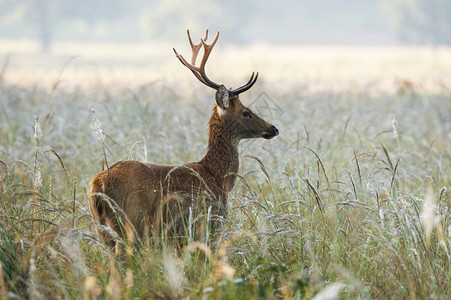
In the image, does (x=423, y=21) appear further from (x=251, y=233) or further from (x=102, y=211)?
(x=251, y=233)

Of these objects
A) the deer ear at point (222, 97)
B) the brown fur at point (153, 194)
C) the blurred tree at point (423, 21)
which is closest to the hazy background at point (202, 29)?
the blurred tree at point (423, 21)

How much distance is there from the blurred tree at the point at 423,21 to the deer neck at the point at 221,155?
5454cm

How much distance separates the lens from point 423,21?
5672 cm

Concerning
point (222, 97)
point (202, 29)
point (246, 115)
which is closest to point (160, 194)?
point (222, 97)

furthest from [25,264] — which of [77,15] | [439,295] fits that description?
[77,15]

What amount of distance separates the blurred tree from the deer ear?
54594 millimetres

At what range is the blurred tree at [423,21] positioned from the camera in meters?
55.7

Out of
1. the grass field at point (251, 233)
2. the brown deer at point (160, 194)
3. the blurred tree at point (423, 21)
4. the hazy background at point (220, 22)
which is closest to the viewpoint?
the grass field at point (251, 233)

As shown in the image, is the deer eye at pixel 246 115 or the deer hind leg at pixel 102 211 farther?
the deer eye at pixel 246 115

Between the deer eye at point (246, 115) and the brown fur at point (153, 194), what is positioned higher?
the deer eye at point (246, 115)

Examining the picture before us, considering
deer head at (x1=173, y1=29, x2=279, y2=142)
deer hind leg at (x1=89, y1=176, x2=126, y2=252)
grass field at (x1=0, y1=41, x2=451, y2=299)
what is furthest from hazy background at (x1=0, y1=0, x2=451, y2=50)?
deer hind leg at (x1=89, y1=176, x2=126, y2=252)

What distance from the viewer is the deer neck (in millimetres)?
4445

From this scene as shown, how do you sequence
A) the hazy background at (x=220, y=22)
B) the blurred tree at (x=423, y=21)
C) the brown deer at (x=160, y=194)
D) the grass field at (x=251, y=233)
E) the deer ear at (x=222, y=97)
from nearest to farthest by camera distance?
the grass field at (x=251, y=233)
the brown deer at (x=160, y=194)
the deer ear at (x=222, y=97)
the blurred tree at (x=423, y=21)
the hazy background at (x=220, y=22)

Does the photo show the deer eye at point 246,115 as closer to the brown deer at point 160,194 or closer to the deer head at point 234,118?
the deer head at point 234,118
